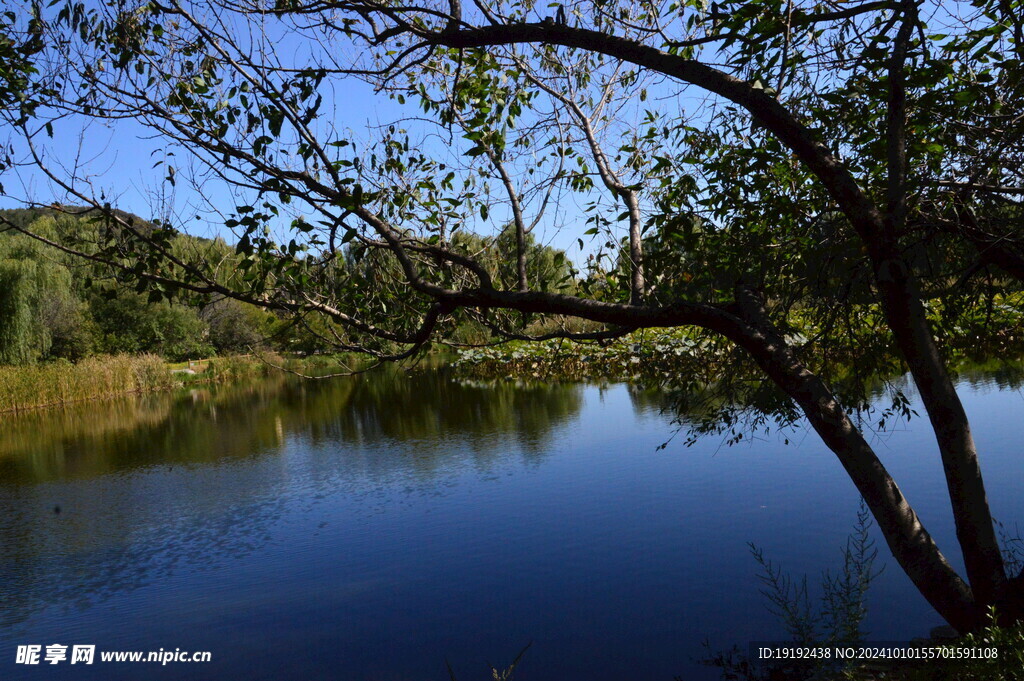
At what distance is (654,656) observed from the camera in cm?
582

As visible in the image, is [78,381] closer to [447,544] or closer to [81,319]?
[81,319]

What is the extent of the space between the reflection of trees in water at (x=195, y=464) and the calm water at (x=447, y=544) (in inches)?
2.5

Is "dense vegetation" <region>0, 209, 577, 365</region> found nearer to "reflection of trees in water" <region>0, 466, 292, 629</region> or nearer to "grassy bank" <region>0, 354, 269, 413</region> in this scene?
"grassy bank" <region>0, 354, 269, 413</region>

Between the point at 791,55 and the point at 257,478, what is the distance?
1035 centimetres

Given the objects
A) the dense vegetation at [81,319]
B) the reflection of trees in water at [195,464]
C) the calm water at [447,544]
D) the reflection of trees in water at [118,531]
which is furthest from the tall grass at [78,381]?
the reflection of trees in water at [118,531]

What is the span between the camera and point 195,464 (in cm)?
1384

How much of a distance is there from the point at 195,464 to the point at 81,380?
13.5m

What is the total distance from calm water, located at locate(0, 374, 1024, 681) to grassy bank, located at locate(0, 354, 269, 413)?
9163 mm

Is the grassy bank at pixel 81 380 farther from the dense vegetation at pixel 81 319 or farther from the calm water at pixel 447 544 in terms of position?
the calm water at pixel 447 544

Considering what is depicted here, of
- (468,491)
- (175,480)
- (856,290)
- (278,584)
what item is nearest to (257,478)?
(175,480)

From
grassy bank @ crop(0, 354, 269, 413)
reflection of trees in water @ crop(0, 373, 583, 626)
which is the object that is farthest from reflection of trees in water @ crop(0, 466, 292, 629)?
grassy bank @ crop(0, 354, 269, 413)

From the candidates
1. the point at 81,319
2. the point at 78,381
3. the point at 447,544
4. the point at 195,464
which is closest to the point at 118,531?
the point at 195,464

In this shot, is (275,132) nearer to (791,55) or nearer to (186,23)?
(186,23)

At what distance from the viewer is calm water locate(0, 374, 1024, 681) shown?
6230mm
